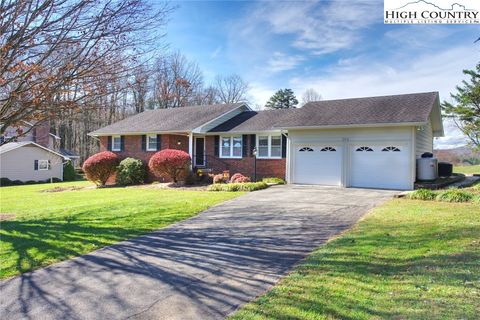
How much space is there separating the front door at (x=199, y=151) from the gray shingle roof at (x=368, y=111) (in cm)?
629

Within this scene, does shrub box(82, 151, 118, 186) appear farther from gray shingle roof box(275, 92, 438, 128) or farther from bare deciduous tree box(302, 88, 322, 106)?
bare deciduous tree box(302, 88, 322, 106)

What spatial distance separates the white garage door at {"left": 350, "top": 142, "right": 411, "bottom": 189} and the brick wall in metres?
4.13

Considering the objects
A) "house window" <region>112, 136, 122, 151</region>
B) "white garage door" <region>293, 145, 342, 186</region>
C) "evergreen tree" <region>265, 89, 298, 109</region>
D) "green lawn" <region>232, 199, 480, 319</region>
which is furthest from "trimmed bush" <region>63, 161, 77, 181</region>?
"green lawn" <region>232, 199, 480, 319</region>

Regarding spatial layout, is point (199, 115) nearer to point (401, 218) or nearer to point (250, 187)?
point (250, 187)

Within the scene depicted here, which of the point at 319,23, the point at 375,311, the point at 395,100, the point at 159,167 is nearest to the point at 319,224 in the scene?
the point at 375,311

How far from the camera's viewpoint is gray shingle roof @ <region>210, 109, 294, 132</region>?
64.4 feet

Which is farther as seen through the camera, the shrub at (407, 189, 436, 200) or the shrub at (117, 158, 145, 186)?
the shrub at (117, 158, 145, 186)

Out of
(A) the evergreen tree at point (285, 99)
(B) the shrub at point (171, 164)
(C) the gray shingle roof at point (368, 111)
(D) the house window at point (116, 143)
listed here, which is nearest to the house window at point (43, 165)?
(D) the house window at point (116, 143)

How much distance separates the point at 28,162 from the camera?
31609 mm

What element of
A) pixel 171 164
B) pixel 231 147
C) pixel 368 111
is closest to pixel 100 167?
pixel 171 164

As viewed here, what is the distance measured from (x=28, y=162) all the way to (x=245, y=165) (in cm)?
2264

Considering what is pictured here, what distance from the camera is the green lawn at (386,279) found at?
3654 millimetres

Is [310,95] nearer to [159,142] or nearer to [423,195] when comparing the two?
[159,142]

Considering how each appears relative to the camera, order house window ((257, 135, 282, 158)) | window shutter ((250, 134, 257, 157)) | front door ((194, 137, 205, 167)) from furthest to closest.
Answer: front door ((194, 137, 205, 167)), window shutter ((250, 134, 257, 157)), house window ((257, 135, 282, 158))
